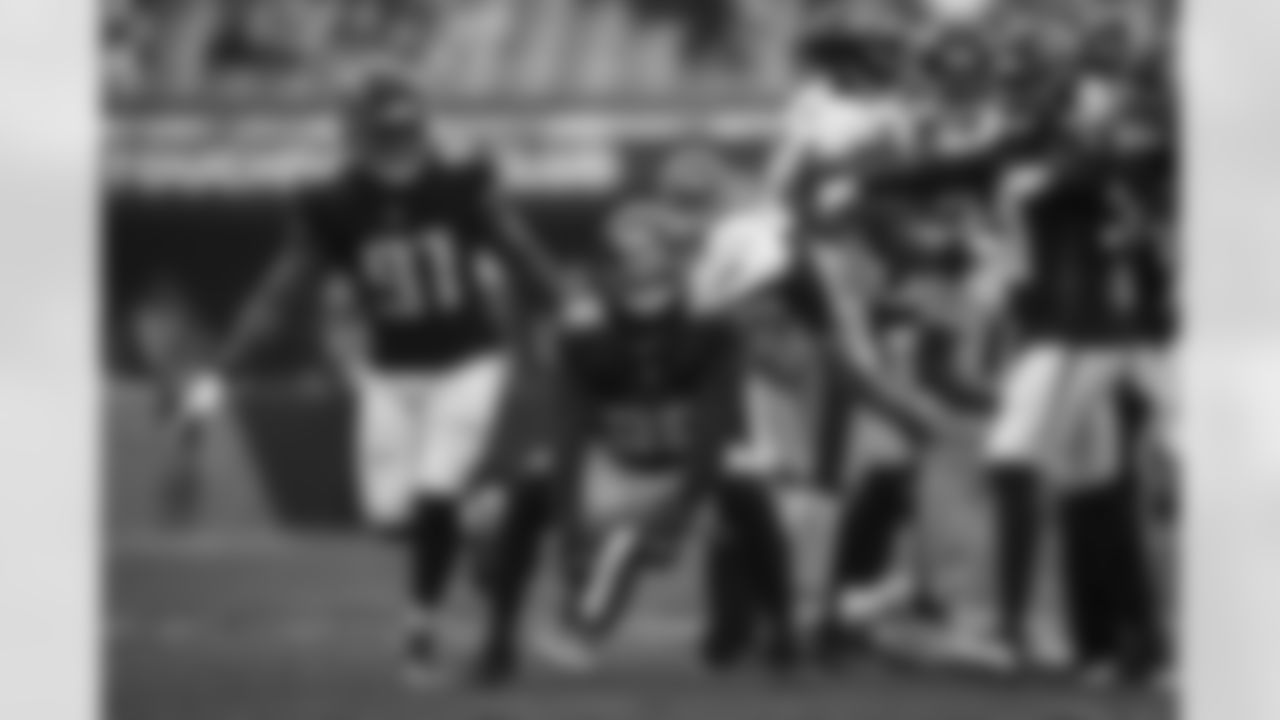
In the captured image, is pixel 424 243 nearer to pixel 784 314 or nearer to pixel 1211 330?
pixel 784 314

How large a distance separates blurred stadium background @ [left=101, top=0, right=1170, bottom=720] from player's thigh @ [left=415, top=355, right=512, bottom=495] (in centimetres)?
9

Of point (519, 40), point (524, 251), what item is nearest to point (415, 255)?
point (524, 251)

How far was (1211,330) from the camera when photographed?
2.69 m

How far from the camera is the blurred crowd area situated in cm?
272

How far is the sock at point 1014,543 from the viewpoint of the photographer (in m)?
2.72

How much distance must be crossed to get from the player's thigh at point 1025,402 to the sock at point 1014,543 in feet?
0.07

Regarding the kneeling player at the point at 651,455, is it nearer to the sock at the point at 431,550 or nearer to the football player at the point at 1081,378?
the sock at the point at 431,550

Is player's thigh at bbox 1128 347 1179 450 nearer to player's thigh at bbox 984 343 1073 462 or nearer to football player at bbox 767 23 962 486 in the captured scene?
player's thigh at bbox 984 343 1073 462

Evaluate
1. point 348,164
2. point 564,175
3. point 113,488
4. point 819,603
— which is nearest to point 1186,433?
point 819,603

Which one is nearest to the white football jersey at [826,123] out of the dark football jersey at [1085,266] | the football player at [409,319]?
the dark football jersey at [1085,266]

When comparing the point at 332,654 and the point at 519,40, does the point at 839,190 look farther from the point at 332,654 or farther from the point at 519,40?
the point at 332,654

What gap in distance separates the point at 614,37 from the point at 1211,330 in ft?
2.37

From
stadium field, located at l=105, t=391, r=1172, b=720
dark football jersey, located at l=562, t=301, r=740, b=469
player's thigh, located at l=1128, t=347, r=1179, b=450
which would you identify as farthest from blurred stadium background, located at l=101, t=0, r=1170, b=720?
player's thigh, located at l=1128, t=347, r=1179, b=450

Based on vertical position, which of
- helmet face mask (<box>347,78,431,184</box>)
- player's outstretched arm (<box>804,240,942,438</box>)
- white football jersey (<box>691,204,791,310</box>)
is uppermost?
helmet face mask (<box>347,78,431,184</box>)
